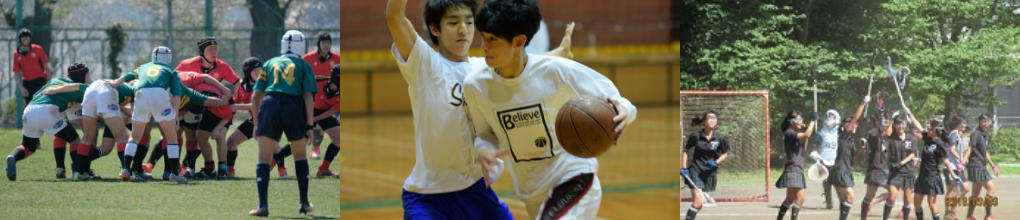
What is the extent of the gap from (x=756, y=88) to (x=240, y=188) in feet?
11.6

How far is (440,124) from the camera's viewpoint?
4.25 meters

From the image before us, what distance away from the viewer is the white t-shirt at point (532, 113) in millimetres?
3916

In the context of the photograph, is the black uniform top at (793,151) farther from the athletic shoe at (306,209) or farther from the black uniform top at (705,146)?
the athletic shoe at (306,209)

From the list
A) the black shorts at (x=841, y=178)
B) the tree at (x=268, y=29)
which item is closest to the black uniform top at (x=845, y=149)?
the black shorts at (x=841, y=178)

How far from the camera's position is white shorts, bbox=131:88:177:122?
6.20 meters

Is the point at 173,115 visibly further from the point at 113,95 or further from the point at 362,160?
the point at 362,160

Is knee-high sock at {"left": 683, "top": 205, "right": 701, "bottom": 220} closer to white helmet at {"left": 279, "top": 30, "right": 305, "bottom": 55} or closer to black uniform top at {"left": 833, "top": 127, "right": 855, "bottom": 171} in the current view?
black uniform top at {"left": 833, "top": 127, "right": 855, "bottom": 171}

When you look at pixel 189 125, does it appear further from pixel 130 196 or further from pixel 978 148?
pixel 978 148

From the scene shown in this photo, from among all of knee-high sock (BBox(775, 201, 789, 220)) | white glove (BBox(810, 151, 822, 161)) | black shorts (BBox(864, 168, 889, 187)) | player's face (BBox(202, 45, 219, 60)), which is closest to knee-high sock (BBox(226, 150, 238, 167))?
player's face (BBox(202, 45, 219, 60))

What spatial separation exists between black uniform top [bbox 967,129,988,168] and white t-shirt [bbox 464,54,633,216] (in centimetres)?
446

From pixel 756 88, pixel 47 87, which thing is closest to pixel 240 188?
pixel 47 87

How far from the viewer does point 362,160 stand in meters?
13.5

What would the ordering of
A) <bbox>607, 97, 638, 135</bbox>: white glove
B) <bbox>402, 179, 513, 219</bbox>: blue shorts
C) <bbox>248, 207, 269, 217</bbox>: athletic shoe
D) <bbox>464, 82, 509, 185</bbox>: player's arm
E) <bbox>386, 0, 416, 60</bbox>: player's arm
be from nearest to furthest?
<bbox>607, 97, 638, 135</bbox>: white glove
<bbox>464, 82, 509, 185</bbox>: player's arm
<bbox>402, 179, 513, 219</bbox>: blue shorts
<bbox>386, 0, 416, 60</bbox>: player's arm
<bbox>248, 207, 269, 217</bbox>: athletic shoe

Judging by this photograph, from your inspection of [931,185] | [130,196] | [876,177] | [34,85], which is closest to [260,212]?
[130,196]
